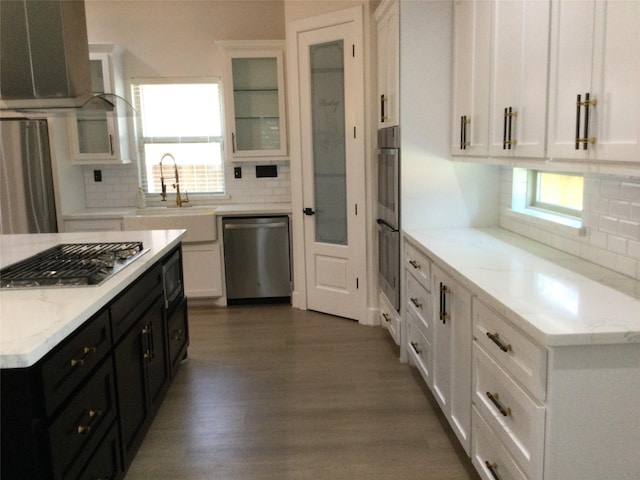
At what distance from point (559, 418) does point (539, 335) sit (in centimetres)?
25

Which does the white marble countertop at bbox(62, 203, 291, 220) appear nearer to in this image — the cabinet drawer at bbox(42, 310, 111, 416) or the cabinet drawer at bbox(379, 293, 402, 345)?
the cabinet drawer at bbox(379, 293, 402, 345)

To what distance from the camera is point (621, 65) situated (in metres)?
1.74

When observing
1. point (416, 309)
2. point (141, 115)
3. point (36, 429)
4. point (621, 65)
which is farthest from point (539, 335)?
point (141, 115)

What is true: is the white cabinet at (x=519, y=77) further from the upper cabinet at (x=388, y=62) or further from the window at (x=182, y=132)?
the window at (x=182, y=132)

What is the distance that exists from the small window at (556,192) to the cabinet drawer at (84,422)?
7.48 ft

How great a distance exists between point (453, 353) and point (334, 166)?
2388 mm

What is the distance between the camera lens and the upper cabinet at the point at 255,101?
506 centimetres

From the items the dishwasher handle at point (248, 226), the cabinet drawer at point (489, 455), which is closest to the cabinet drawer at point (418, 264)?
the cabinet drawer at point (489, 455)

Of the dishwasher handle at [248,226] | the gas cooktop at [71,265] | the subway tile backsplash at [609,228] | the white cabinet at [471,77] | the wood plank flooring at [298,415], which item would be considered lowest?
the wood plank flooring at [298,415]

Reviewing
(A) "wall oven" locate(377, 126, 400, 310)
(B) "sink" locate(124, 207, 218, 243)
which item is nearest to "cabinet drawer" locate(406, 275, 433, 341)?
(A) "wall oven" locate(377, 126, 400, 310)

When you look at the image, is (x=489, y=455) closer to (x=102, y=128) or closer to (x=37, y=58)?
(x=37, y=58)

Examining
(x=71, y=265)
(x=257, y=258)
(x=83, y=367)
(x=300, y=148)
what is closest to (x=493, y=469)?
(x=83, y=367)

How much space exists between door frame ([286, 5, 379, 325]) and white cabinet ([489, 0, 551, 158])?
162cm

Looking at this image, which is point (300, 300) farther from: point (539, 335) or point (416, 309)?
point (539, 335)
